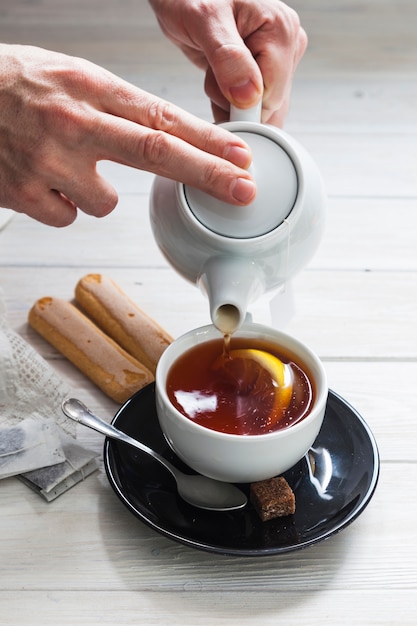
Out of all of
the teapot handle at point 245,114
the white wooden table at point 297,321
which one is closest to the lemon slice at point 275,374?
the white wooden table at point 297,321

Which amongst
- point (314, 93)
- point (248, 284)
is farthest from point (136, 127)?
point (314, 93)

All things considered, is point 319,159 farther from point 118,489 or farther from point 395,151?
point 118,489

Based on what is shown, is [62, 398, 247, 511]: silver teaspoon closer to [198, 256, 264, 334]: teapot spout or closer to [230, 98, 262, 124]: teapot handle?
[198, 256, 264, 334]: teapot spout

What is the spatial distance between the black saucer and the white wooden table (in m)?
0.03

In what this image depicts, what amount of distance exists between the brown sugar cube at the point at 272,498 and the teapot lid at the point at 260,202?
8.9 inches

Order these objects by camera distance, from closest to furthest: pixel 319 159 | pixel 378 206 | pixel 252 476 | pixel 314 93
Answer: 1. pixel 252 476
2. pixel 378 206
3. pixel 319 159
4. pixel 314 93

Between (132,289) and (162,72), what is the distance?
31.8 inches

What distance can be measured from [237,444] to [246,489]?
9 cm

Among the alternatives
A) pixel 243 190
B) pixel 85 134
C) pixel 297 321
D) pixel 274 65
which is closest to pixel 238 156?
pixel 243 190

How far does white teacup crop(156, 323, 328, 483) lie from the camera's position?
2.32ft

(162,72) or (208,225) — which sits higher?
(208,225)

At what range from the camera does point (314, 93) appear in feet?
5.51

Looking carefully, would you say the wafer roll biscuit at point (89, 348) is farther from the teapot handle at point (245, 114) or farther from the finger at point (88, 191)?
the teapot handle at point (245, 114)

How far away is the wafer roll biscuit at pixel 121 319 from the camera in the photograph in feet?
3.14
